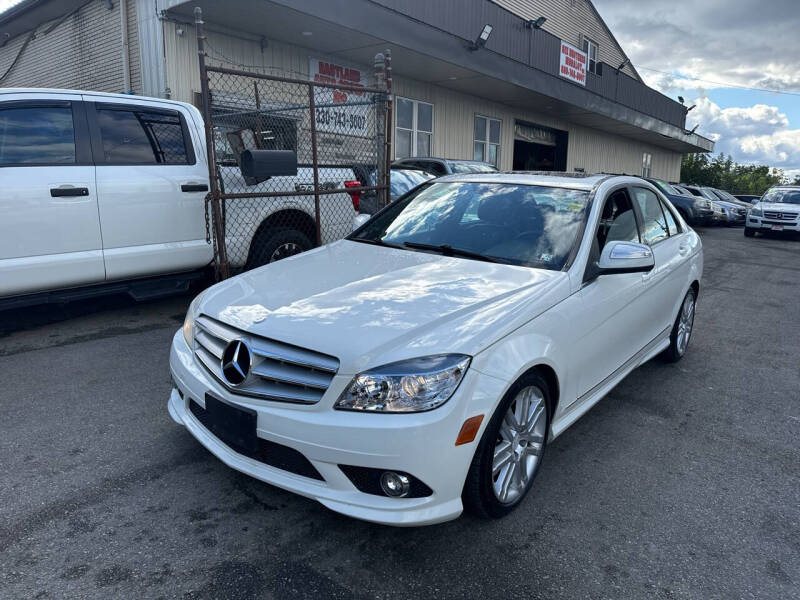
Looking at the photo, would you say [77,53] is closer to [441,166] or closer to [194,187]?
[441,166]

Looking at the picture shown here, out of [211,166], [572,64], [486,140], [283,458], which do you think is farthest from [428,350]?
[572,64]

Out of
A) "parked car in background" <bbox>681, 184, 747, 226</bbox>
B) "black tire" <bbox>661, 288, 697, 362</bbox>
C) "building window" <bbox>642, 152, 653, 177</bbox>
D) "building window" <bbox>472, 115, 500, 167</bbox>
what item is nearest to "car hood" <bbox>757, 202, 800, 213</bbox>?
"parked car in background" <bbox>681, 184, 747, 226</bbox>

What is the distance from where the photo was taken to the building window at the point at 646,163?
3142 cm

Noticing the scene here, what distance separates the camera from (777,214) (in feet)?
57.2

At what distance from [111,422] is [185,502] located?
114cm

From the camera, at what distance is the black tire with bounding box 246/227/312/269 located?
19.9ft

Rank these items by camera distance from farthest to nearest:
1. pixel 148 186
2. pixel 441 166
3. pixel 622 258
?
pixel 441 166, pixel 148 186, pixel 622 258

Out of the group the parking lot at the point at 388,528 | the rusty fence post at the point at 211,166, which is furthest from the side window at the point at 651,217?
the rusty fence post at the point at 211,166

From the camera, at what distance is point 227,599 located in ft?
7.08

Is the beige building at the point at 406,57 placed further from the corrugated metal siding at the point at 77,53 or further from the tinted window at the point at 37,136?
the tinted window at the point at 37,136

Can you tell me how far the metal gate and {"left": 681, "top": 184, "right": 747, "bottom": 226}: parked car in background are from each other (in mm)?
18774

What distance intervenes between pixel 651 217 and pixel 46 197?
15.6ft

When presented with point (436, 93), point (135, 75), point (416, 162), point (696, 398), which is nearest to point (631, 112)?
point (436, 93)

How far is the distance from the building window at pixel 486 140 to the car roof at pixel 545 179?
44.9 ft
